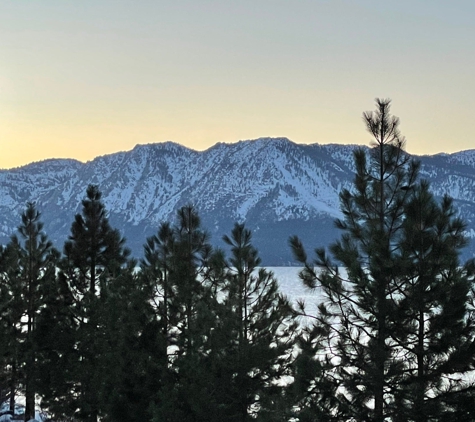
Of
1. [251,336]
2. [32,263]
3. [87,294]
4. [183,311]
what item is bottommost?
[251,336]

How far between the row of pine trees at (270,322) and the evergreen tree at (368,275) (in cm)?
3

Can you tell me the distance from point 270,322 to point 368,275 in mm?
6599

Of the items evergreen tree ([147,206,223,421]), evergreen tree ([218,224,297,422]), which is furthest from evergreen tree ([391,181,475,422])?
evergreen tree ([147,206,223,421])

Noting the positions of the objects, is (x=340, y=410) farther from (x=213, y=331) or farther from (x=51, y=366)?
(x=51, y=366)

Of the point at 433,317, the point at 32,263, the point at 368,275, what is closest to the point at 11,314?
the point at 32,263

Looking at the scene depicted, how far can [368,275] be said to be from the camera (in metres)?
13.8

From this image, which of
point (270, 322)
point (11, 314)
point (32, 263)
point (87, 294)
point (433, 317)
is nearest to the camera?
point (433, 317)

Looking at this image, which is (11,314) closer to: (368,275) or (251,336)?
(251,336)

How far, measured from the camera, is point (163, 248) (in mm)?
→ 24594

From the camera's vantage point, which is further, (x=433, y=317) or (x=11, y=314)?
(x=11, y=314)

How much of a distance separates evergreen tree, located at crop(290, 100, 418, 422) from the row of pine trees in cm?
3

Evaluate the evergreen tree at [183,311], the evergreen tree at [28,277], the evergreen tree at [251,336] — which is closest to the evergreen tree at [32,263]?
the evergreen tree at [28,277]

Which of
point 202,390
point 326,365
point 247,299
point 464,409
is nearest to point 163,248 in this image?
point 247,299

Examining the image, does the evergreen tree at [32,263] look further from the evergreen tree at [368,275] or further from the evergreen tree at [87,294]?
the evergreen tree at [368,275]
